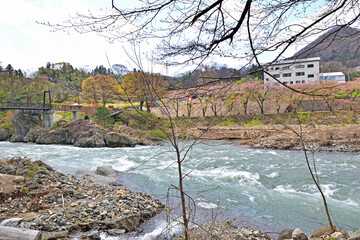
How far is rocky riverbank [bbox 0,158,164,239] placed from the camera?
11.6 ft

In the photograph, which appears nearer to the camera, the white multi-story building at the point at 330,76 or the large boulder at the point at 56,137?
the large boulder at the point at 56,137

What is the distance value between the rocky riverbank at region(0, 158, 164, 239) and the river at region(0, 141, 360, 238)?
0.66 metres

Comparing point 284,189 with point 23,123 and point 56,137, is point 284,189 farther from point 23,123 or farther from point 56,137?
point 23,123

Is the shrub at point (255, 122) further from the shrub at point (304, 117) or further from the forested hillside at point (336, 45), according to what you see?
the forested hillside at point (336, 45)

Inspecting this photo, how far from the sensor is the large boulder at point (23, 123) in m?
19.8

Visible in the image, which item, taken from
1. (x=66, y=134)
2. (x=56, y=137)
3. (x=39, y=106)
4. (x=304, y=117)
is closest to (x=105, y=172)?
(x=66, y=134)

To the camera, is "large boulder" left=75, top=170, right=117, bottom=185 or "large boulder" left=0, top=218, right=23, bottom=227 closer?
"large boulder" left=0, top=218, right=23, bottom=227

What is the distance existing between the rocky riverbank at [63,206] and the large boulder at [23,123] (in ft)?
54.2

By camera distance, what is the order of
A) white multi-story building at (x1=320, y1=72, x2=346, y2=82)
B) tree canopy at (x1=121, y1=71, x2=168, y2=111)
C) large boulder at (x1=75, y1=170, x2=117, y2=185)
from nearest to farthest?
tree canopy at (x1=121, y1=71, x2=168, y2=111), large boulder at (x1=75, y1=170, x2=117, y2=185), white multi-story building at (x1=320, y1=72, x2=346, y2=82)

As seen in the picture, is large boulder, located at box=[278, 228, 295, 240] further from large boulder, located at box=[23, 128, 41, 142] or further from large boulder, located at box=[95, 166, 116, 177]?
large boulder, located at box=[23, 128, 41, 142]

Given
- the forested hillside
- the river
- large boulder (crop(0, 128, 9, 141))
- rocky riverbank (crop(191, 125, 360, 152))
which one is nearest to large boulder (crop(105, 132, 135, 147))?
the river

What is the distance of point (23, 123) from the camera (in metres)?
20.5

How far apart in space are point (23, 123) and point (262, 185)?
20.6 meters

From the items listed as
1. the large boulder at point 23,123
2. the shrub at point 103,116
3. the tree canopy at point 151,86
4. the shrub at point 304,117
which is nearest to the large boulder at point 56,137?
the shrub at point 103,116
